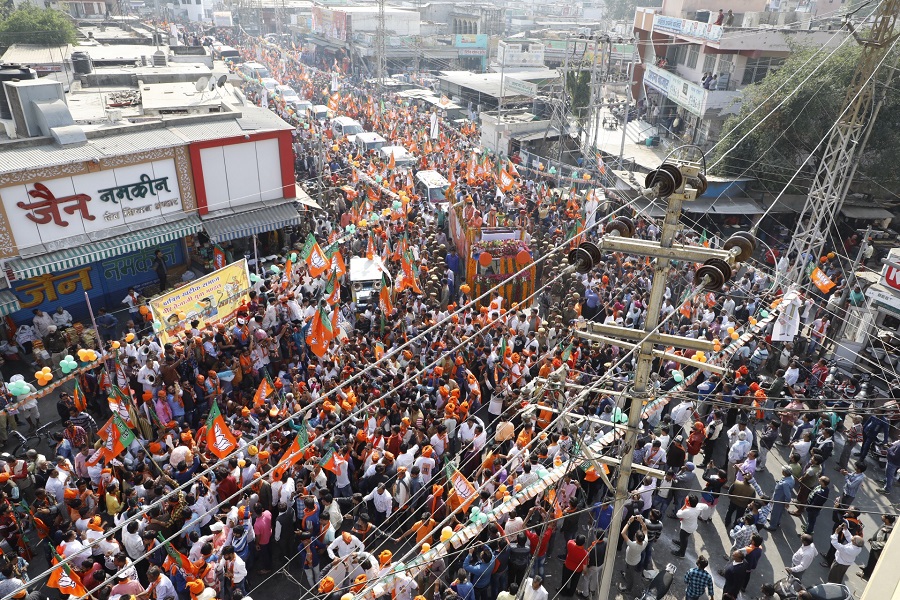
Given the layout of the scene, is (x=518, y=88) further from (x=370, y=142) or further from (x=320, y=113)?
(x=370, y=142)

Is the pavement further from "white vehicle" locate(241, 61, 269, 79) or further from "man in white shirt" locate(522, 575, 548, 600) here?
"white vehicle" locate(241, 61, 269, 79)

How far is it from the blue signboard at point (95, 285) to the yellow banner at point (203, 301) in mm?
4705

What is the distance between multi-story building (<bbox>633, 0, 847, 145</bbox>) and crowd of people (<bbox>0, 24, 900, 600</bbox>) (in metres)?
16.7

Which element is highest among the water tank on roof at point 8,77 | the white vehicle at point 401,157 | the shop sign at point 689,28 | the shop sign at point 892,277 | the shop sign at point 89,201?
the shop sign at point 689,28

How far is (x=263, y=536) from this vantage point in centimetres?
883

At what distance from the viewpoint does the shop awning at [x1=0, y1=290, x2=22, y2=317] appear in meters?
13.9

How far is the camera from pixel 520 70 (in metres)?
48.9

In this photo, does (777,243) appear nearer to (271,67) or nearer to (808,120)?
(808,120)

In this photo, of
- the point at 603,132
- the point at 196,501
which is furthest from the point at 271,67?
the point at 196,501

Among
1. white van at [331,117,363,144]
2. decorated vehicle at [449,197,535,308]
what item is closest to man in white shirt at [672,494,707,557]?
decorated vehicle at [449,197,535,308]

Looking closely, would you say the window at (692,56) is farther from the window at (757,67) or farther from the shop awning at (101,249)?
the shop awning at (101,249)

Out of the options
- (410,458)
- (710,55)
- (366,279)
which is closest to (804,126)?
(710,55)

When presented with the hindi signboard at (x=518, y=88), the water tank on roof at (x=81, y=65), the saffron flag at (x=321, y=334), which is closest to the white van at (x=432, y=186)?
the saffron flag at (x=321, y=334)

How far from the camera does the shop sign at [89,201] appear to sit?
14.3 metres
